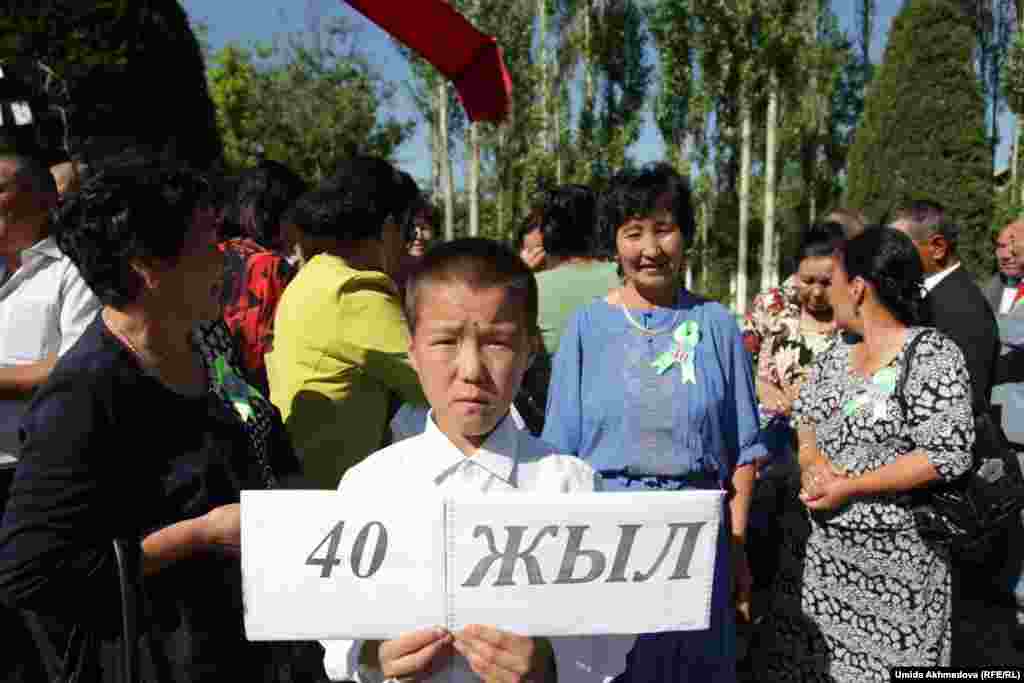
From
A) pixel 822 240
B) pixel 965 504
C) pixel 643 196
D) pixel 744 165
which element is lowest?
pixel 965 504

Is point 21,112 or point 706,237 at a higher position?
point 21,112

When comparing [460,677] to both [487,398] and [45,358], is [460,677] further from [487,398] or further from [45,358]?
[45,358]

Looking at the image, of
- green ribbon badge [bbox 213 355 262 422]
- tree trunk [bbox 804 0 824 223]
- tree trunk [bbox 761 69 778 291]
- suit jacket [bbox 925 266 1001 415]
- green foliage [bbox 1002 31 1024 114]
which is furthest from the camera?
tree trunk [bbox 804 0 824 223]

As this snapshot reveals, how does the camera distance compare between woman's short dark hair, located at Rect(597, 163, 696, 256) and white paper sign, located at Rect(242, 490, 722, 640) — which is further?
woman's short dark hair, located at Rect(597, 163, 696, 256)

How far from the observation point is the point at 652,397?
8.03 feet

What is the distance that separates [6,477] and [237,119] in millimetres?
27451

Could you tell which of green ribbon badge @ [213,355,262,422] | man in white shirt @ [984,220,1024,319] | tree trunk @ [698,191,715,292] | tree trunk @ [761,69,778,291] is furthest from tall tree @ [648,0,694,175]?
green ribbon badge @ [213,355,262,422]

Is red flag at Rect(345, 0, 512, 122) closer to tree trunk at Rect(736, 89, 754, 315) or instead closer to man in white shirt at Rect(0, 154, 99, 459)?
man in white shirt at Rect(0, 154, 99, 459)

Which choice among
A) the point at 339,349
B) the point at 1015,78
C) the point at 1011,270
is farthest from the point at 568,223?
the point at 1015,78

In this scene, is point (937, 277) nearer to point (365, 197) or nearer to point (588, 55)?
point (365, 197)

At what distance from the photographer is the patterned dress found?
248 cm

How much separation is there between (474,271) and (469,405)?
0.26 m

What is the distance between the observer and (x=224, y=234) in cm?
423

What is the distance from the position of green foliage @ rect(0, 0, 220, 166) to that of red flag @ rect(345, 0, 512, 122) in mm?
6358
